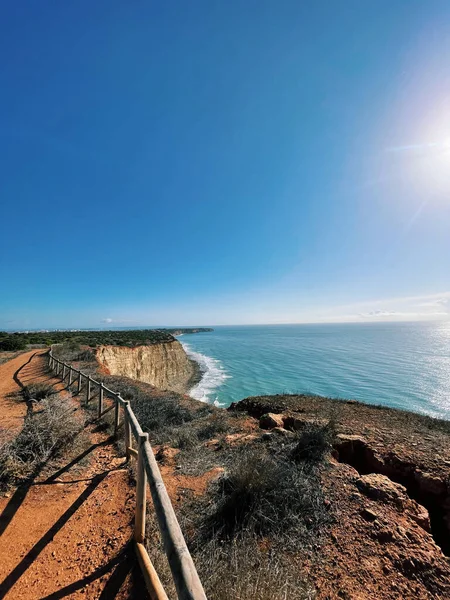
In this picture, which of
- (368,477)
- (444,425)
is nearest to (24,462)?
(368,477)

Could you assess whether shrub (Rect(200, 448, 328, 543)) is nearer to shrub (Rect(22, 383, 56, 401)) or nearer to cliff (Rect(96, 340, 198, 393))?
shrub (Rect(22, 383, 56, 401))

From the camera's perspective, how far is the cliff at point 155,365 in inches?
1129

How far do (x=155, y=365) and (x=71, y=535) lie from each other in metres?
34.7

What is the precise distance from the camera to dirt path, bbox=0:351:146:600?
2666 millimetres

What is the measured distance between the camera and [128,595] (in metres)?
2.54

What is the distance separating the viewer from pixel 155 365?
1437 inches

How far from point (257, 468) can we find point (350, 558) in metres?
1.54

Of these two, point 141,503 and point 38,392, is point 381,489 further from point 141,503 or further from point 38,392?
point 38,392

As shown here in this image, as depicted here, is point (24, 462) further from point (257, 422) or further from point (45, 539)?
point (257, 422)

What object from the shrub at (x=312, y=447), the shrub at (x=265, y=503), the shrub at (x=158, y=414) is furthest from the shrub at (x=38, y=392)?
the shrub at (x=312, y=447)

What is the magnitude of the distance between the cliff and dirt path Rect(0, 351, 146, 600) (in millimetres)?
23333

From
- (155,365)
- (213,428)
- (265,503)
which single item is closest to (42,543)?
(265,503)

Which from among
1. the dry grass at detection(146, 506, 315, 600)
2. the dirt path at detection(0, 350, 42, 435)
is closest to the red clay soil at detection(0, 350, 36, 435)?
the dirt path at detection(0, 350, 42, 435)

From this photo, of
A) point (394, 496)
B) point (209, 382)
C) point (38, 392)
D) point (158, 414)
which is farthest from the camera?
point (209, 382)
